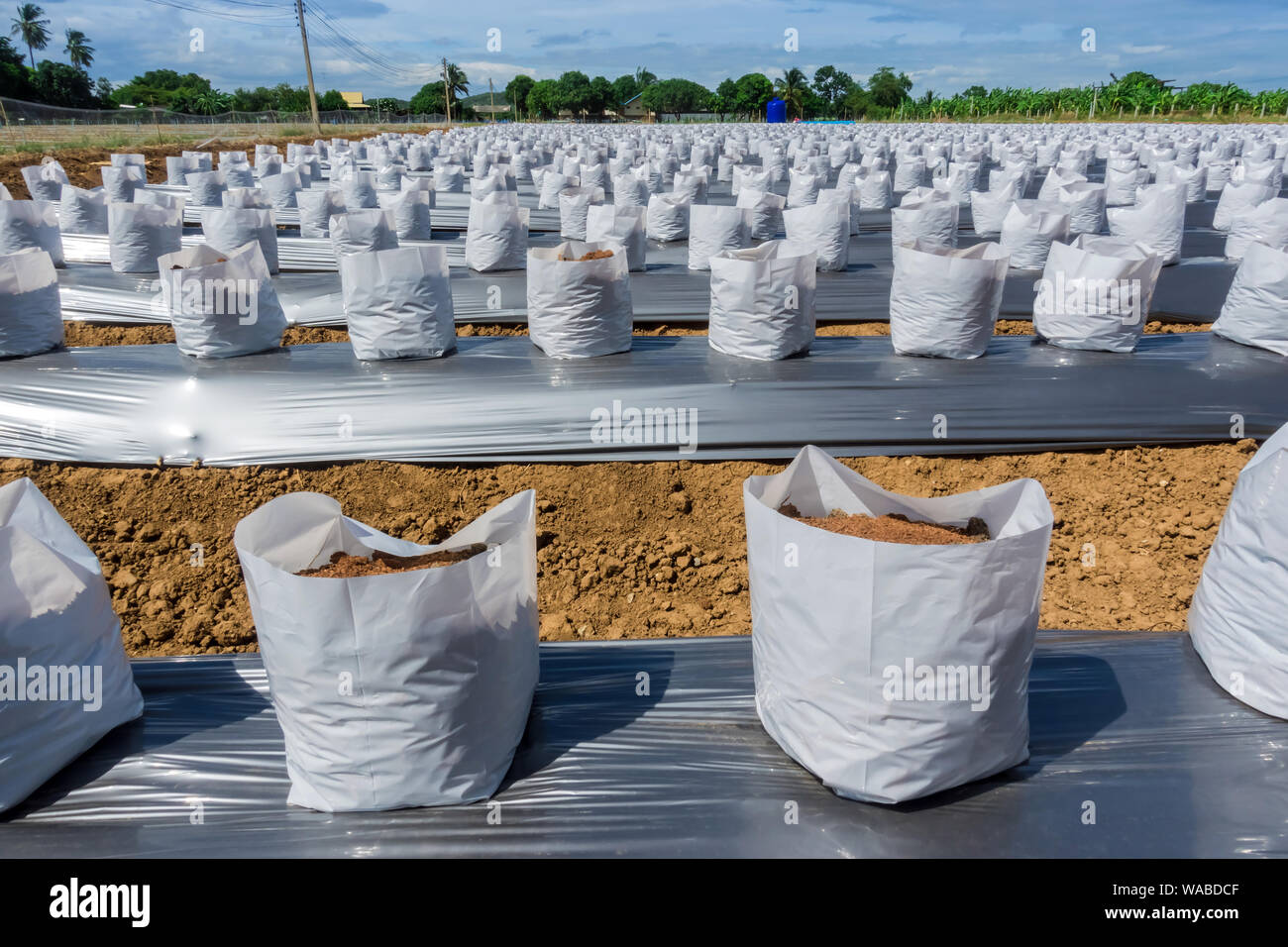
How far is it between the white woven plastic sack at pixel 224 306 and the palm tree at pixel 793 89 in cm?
5657

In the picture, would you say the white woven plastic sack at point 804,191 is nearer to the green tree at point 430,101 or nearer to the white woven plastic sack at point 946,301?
the white woven plastic sack at point 946,301

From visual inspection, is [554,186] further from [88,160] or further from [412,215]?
[88,160]

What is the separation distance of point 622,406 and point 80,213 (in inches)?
328

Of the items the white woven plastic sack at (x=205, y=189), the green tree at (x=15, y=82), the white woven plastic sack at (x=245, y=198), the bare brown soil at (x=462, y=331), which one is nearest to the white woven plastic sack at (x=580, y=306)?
the bare brown soil at (x=462, y=331)

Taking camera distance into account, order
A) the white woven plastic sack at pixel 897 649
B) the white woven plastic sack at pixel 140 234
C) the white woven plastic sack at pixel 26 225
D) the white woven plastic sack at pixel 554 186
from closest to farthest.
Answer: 1. the white woven plastic sack at pixel 897 649
2. the white woven plastic sack at pixel 26 225
3. the white woven plastic sack at pixel 140 234
4. the white woven plastic sack at pixel 554 186

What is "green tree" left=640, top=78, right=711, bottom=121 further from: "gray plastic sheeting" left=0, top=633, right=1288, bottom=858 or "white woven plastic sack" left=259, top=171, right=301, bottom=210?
"gray plastic sheeting" left=0, top=633, right=1288, bottom=858

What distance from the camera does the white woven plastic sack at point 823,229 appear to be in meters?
7.61

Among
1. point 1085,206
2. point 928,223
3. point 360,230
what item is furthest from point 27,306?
point 1085,206

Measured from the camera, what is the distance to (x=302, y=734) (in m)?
2.00

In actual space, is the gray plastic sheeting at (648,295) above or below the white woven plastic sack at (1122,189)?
below

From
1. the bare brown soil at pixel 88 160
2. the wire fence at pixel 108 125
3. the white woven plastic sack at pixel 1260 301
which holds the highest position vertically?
the wire fence at pixel 108 125
